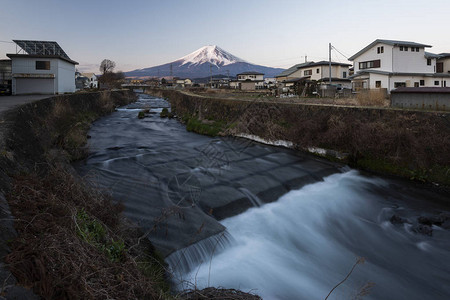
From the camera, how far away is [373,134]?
1306cm

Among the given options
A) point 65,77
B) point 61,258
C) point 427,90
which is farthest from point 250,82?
point 61,258

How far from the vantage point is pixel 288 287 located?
6.05 m

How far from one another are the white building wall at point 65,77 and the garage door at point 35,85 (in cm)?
96

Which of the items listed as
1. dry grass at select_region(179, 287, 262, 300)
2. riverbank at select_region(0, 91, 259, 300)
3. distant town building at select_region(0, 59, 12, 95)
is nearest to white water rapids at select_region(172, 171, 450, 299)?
dry grass at select_region(179, 287, 262, 300)

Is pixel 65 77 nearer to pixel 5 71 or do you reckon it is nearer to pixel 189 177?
pixel 5 71

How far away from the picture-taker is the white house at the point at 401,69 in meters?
33.8

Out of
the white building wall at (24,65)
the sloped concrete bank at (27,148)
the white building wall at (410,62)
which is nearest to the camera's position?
the sloped concrete bank at (27,148)

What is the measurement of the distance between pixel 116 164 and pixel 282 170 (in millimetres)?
7562

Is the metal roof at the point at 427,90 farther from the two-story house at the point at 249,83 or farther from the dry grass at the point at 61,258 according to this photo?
the two-story house at the point at 249,83

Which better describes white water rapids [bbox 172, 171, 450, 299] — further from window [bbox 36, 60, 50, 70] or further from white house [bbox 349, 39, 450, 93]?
window [bbox 36, 60, 50, 70]

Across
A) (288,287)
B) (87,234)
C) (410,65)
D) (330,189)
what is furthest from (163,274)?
(410,65)

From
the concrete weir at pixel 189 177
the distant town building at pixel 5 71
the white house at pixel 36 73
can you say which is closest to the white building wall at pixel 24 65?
the white house at pixel 36 73

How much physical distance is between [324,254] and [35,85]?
38497 mm

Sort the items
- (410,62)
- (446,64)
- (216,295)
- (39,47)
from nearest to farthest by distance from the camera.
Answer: (216,295) < (410,62) < (446,64) < (39,47)
